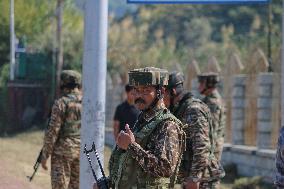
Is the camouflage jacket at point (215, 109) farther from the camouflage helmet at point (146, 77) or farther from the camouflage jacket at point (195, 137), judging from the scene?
the camouflage helmet at point (146, 77)

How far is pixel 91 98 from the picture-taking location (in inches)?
299

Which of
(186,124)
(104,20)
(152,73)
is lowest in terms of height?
(186,124)

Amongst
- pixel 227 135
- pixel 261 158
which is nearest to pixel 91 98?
pixel 261 158

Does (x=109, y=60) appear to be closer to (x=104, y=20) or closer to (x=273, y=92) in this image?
(x=273, y=92)

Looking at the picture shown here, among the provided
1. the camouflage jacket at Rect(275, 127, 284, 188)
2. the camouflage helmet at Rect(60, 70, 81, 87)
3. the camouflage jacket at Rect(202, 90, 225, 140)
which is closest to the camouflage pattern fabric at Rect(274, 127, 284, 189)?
the camouflage jacket at Rect(275, 127, 284, 188)

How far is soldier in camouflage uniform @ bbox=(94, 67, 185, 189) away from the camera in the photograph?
17.1ft

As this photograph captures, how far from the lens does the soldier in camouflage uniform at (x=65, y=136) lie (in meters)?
8.89

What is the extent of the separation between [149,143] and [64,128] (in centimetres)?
380

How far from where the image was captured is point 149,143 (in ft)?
17.5

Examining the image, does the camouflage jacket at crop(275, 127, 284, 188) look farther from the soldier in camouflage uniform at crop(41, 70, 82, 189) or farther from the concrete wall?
the concrete wall

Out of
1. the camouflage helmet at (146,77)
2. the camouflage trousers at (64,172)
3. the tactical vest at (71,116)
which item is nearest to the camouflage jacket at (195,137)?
the camouflage helmet at (146,77)

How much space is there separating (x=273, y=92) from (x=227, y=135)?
209 cm

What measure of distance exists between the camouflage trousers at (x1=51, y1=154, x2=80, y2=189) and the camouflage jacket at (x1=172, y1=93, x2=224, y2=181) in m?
2.18

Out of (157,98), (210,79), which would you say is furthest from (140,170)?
(210,79)
